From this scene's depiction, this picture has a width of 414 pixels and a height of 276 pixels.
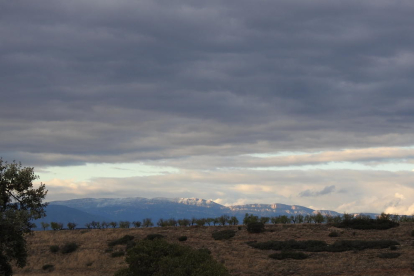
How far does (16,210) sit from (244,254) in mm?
30037

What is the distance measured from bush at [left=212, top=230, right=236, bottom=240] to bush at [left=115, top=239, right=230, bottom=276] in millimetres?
30032

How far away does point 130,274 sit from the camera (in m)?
28.2

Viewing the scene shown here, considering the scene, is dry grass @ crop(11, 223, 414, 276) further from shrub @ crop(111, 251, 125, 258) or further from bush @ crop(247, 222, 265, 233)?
bush @ crop(247, 222, 265, 233)

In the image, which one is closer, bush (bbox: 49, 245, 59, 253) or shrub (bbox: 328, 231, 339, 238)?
shrub (bbox: 328, 231, 339, 238)

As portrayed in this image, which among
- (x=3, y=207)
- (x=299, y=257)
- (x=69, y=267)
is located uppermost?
(x=3, y=207)

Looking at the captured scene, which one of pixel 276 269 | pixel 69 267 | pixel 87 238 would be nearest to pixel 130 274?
pixel 276 269

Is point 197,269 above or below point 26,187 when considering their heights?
below

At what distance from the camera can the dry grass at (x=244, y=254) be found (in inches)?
1529

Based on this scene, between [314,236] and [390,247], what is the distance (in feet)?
41.5

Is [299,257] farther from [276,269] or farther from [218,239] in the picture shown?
Answer: [218,239]

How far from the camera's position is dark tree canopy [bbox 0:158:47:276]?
75.0 feet

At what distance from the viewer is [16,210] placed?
24.0m

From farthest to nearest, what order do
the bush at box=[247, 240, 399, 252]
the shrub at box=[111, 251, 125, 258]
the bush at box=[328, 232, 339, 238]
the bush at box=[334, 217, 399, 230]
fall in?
1. the bush at box=[334, 217, 399, 230]
2. the bush at box=[328, 232, 339, 238]
3. the shrub at box=[111, 251, 125, 258]
4. the bush at box=[247, 240, 399, 252]

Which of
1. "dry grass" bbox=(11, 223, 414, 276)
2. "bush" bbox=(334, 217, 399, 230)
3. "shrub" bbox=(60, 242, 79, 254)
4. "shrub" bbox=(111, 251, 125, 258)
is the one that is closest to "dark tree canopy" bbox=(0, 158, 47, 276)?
"dry grass" bbox=(11, 223, 414, 276)
